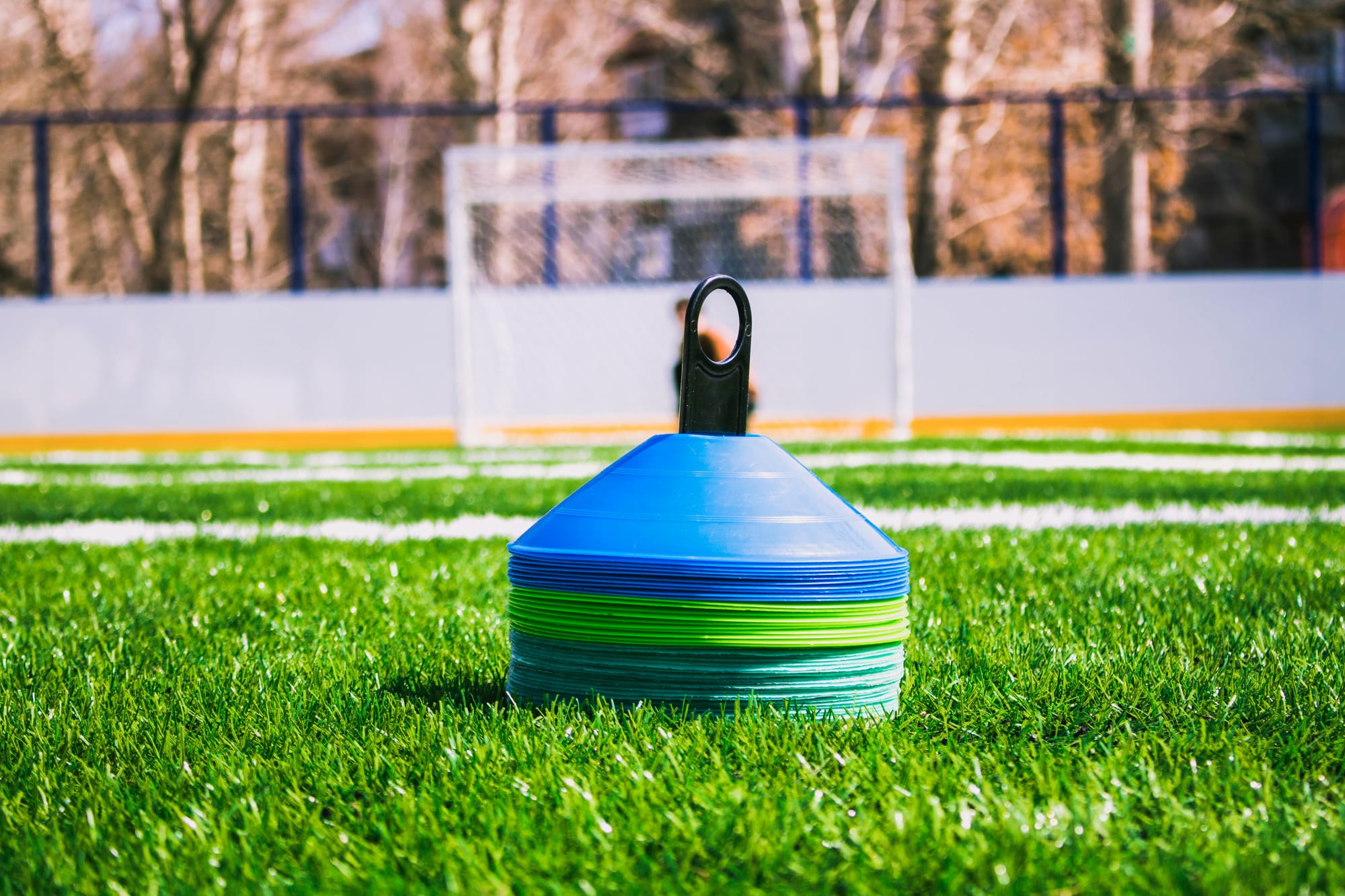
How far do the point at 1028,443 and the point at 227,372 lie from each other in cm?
851

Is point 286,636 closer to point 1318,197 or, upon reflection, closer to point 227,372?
point 227,372

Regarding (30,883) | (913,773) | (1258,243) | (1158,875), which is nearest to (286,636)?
(30,883)

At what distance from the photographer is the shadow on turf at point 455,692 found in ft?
8.16

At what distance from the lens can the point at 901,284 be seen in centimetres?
1332

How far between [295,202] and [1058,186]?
8609mm

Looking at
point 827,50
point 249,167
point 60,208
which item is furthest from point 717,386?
point 60,208

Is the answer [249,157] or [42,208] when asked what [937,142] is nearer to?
[42,208]

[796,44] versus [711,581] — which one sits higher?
[796,44]

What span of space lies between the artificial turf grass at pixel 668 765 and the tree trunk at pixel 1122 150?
14991 mm

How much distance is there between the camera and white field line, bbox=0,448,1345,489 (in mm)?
8305

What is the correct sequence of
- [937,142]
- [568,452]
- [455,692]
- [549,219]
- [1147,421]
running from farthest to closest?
[937,142] < [549,219] < [1147,421] < [568,452] < [455,692]

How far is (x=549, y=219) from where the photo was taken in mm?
15484

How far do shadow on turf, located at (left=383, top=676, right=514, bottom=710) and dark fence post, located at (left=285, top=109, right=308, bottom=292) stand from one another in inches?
501

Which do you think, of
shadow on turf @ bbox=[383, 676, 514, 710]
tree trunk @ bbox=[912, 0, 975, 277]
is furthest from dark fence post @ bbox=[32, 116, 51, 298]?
shadow on turf @ bbox=[383, 676, 514, 710]
